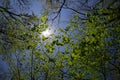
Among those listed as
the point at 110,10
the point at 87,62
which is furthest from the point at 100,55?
the point at 110,10

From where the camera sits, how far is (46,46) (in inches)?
542

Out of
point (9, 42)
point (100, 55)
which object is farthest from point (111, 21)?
point (9, 42)

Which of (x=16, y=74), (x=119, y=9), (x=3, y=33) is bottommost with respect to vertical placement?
(x=16, y=74)

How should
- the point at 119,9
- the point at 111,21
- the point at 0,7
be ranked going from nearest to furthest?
the point at 119,9 → the point at 111,21 → the point at 0,7

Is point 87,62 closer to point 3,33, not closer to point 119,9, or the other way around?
point 119,9

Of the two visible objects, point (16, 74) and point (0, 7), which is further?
point (0, 7)

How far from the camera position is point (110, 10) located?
13.9m

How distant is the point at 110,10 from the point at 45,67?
4.65 metres

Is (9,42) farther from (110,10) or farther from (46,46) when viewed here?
(110,10)

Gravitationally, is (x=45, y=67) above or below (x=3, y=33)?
below

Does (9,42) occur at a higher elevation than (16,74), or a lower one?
higher

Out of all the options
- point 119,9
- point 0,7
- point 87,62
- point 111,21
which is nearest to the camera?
point 119,9

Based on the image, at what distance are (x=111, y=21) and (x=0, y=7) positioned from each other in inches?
266

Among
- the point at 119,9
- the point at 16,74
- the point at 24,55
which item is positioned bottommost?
the point at 16,74
